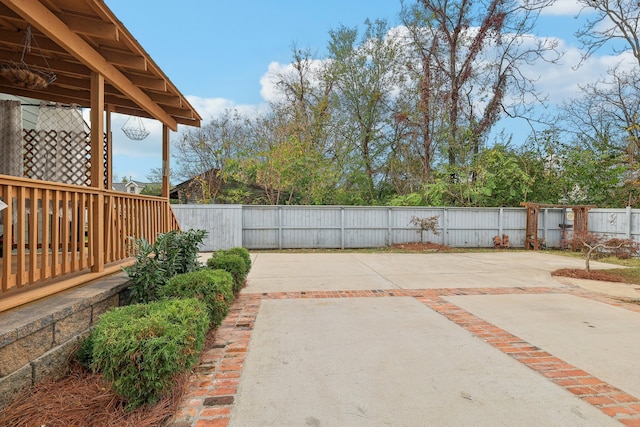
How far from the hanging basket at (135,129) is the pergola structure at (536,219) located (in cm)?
1232

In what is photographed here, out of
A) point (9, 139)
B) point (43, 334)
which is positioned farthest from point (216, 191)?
point (43, 334)

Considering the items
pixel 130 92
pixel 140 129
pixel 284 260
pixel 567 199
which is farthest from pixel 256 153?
pixel 567 199

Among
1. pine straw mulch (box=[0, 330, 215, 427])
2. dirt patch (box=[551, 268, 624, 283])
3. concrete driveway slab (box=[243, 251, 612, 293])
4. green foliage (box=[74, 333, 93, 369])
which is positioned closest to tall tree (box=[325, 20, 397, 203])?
concrete driveway slab (box=[243, 251, 612, 293])

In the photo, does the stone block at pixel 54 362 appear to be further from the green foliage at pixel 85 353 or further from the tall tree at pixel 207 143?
the tall tree at pixel 207 143

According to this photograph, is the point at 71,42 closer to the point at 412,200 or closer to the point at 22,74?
the point at 22,74

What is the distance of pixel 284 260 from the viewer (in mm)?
9383

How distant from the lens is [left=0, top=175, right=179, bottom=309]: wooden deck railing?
94.0 inches

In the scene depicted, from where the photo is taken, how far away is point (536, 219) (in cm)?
1302

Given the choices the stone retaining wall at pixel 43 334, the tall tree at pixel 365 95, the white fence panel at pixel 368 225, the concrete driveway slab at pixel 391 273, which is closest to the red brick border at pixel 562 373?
the concrete driveway slab at pixel 391 273

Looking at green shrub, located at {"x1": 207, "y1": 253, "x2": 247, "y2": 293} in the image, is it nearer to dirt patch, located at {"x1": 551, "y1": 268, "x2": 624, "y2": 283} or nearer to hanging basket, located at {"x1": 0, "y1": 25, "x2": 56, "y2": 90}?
hanging basket, located at {"x1": 0, "y1": 25, "x2": 56, "y2": 90}

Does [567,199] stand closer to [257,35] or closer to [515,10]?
[515,10]

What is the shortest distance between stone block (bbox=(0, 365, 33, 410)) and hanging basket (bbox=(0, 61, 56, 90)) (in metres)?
3.03

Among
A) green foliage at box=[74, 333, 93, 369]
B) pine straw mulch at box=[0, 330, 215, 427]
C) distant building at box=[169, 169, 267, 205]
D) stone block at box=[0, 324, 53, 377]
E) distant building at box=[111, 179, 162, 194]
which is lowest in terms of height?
pine straw mulch at box=[0, 330, 215, 427]

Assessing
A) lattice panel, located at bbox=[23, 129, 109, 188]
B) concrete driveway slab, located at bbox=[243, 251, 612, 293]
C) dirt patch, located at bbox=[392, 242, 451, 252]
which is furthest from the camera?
dirt patch, located at bbox=[392, 242, 451, 252]
